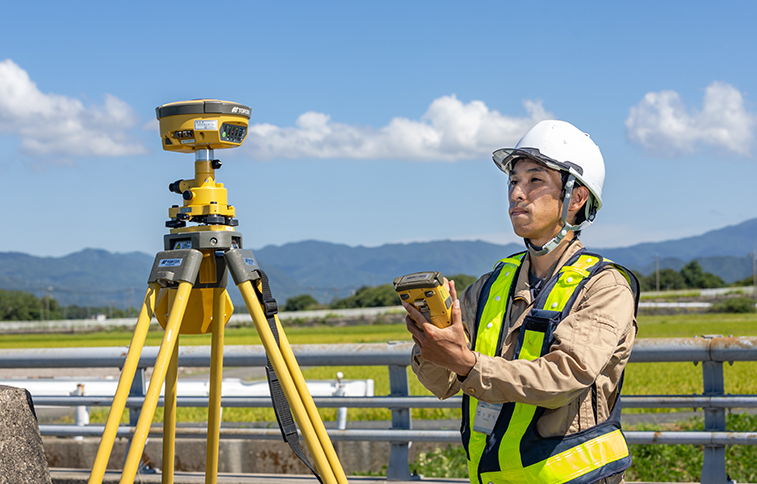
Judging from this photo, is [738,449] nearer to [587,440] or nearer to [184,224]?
[587,440]

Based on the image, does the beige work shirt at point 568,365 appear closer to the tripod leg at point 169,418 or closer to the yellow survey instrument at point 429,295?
the yellow survey instrument at point 429,295

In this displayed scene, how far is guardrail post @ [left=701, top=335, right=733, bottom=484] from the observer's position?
3.84 m

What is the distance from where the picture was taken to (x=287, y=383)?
266cm

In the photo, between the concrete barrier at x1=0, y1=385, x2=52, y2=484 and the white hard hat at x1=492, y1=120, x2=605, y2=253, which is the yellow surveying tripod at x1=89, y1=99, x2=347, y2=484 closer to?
the concrete barrier at x1=0, y1=385, x2=52, y2=484

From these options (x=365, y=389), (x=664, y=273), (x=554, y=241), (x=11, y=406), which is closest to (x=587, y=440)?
(x=554, y=241)

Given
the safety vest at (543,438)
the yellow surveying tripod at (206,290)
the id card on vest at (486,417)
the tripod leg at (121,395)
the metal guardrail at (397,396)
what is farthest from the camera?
the metal guardrail at (397,396)

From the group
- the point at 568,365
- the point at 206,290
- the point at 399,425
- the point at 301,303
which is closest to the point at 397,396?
the point at 399,425

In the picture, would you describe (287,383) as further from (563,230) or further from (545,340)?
(563,230)

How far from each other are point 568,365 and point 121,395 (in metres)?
1.48

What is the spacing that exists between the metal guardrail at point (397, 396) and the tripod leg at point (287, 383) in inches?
52.5

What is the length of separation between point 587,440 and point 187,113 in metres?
1.81

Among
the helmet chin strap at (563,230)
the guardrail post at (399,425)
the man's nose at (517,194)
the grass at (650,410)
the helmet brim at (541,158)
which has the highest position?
the helmet brim at (541,158)


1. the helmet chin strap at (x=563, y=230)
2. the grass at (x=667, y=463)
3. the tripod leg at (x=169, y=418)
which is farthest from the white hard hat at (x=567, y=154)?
→ the grass at (x=667, y=463)

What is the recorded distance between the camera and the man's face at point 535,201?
232 cm
